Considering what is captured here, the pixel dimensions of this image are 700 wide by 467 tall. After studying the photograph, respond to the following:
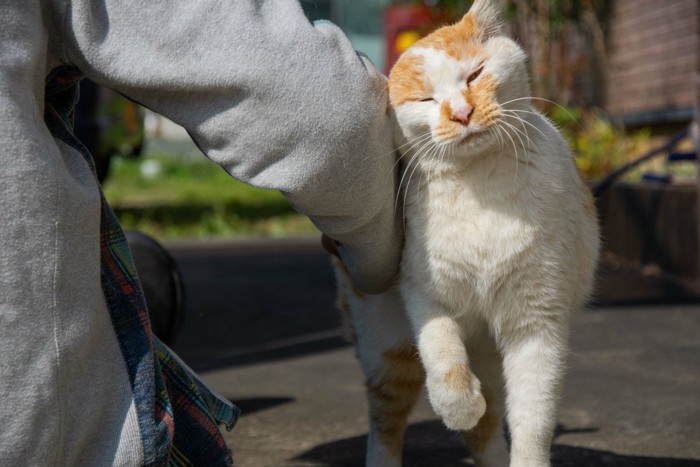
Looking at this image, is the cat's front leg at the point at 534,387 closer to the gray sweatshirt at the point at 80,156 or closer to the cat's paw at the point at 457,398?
the cat's paw at the point at 457,398

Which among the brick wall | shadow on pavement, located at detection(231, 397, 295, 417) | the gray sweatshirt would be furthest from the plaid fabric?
the brick wall

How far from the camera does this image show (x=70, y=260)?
1.41 metres

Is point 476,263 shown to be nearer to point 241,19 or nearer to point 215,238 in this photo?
point 241,19

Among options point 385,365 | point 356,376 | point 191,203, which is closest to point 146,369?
point 385,365

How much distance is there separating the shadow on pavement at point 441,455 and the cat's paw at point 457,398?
0.75m

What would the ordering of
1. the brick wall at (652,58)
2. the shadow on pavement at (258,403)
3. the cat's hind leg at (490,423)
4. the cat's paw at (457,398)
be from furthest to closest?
the brick wall at (652,58), the shadow on pavement at (258,403), the cat's hind leg at (490,423), the cat's paw at (457,398)

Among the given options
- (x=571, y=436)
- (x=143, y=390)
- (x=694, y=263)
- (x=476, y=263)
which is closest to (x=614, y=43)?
(x=694, y=263)

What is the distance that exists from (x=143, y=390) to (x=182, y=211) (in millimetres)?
8181

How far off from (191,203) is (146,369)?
347 inches

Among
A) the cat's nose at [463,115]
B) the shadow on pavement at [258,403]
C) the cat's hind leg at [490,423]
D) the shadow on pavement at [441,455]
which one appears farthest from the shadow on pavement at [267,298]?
the cat's nose at [463,115]

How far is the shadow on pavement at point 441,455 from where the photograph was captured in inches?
97.3

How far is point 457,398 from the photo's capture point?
5.88 ft

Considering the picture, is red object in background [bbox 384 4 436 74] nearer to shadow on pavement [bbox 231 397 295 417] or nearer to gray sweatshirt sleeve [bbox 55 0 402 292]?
shadow on pavement [bbox 231 397 295 417]

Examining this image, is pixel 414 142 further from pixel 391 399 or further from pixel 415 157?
pixel 391 399
